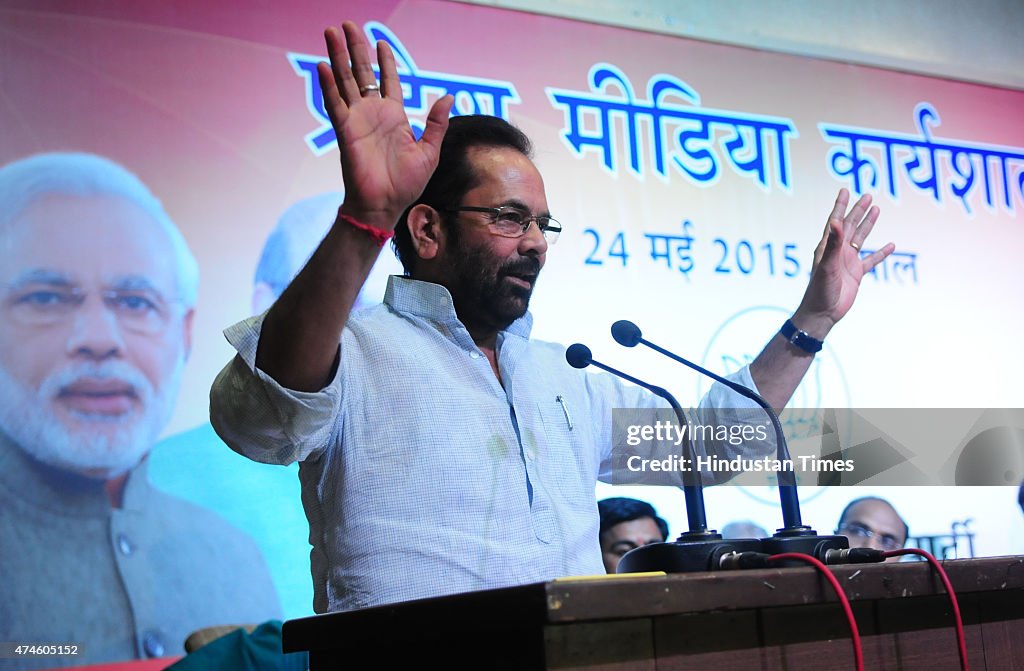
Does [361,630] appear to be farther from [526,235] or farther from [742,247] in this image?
[742,247]

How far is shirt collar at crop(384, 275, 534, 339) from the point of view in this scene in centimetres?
188

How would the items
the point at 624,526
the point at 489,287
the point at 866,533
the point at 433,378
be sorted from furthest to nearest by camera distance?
1. the point at 866,533
2. the point at 624,526
3. the point at 489,287
4. the point at 433,378

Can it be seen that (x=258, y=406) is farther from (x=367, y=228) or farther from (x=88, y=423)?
(x=88, y=423)

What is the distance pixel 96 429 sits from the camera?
2672 mm

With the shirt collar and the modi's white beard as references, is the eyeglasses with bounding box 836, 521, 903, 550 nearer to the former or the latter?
the shirt collar

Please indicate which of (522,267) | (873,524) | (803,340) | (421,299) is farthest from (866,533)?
(421,299)

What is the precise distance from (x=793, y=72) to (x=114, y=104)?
2207mm

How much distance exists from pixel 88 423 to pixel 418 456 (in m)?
1.34

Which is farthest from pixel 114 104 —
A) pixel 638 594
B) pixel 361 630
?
pixel 638 594

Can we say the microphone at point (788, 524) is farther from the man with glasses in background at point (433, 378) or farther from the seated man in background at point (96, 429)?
the seated man in background at point (96, 429)

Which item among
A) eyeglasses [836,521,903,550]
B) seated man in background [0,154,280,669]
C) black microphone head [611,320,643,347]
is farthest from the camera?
eyeglasses [836,521,903,550]

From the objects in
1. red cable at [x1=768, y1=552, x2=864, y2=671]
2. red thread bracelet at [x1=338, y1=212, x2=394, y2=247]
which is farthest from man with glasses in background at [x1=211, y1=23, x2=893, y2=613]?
red cable at [x1=768, y1=552, x2=864, y2=671]

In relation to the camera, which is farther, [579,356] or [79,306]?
[79,306]

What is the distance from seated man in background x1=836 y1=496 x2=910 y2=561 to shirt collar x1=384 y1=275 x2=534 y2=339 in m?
1.88
